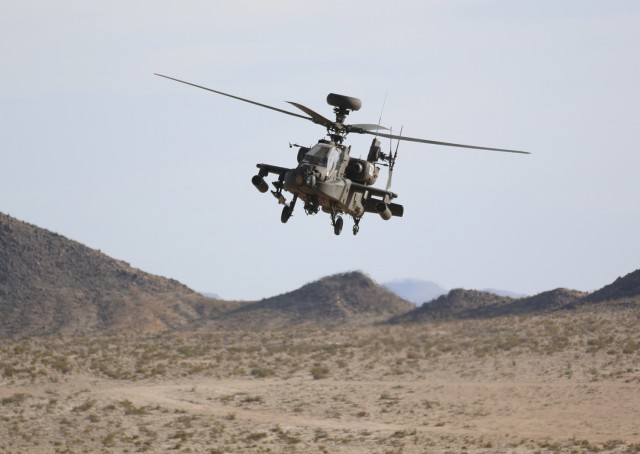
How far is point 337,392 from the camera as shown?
161 ft

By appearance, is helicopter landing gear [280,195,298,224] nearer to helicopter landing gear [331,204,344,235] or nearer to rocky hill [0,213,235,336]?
helicopter landing gear [331,204,344,235]

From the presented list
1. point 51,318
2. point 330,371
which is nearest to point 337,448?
point 330,371

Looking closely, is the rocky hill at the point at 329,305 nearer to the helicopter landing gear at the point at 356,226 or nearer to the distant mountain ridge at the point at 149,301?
the distant mountain ridge at the point at 149,301

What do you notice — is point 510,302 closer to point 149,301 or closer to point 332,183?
point 149,301

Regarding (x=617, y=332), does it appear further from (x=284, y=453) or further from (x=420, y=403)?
(x=284, y=453)

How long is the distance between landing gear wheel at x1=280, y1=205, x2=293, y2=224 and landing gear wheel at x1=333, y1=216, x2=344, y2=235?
1.19 metres

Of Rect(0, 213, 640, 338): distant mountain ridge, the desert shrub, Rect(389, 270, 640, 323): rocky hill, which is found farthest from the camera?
Rect(0, 213, 640, 338): distant mountain ridge

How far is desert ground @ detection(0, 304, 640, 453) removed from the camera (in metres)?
42.8

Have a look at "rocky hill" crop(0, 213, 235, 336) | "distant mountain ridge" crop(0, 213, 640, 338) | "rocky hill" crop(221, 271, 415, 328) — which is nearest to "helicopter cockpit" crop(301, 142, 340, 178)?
"distant mountain ridge" crop(0, 213, 640, 338)

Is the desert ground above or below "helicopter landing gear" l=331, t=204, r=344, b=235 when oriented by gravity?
below

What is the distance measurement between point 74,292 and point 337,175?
62.3m

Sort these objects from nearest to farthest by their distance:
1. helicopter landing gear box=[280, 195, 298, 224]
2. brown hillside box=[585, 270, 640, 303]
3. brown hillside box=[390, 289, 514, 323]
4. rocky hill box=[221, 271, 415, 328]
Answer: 1. helicopter landing gear box=[280, 195, 298, 224]
2. brown hillside box=[585, 270, 640, 303]
3. brown hillside box=[390, 289, 514, 323]
4. rocky hill box=[221, 271, 415, 328]

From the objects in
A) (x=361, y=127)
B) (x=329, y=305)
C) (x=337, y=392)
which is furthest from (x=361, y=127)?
(x=329, y=305)

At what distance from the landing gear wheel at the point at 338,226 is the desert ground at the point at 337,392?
1416 centimetres
